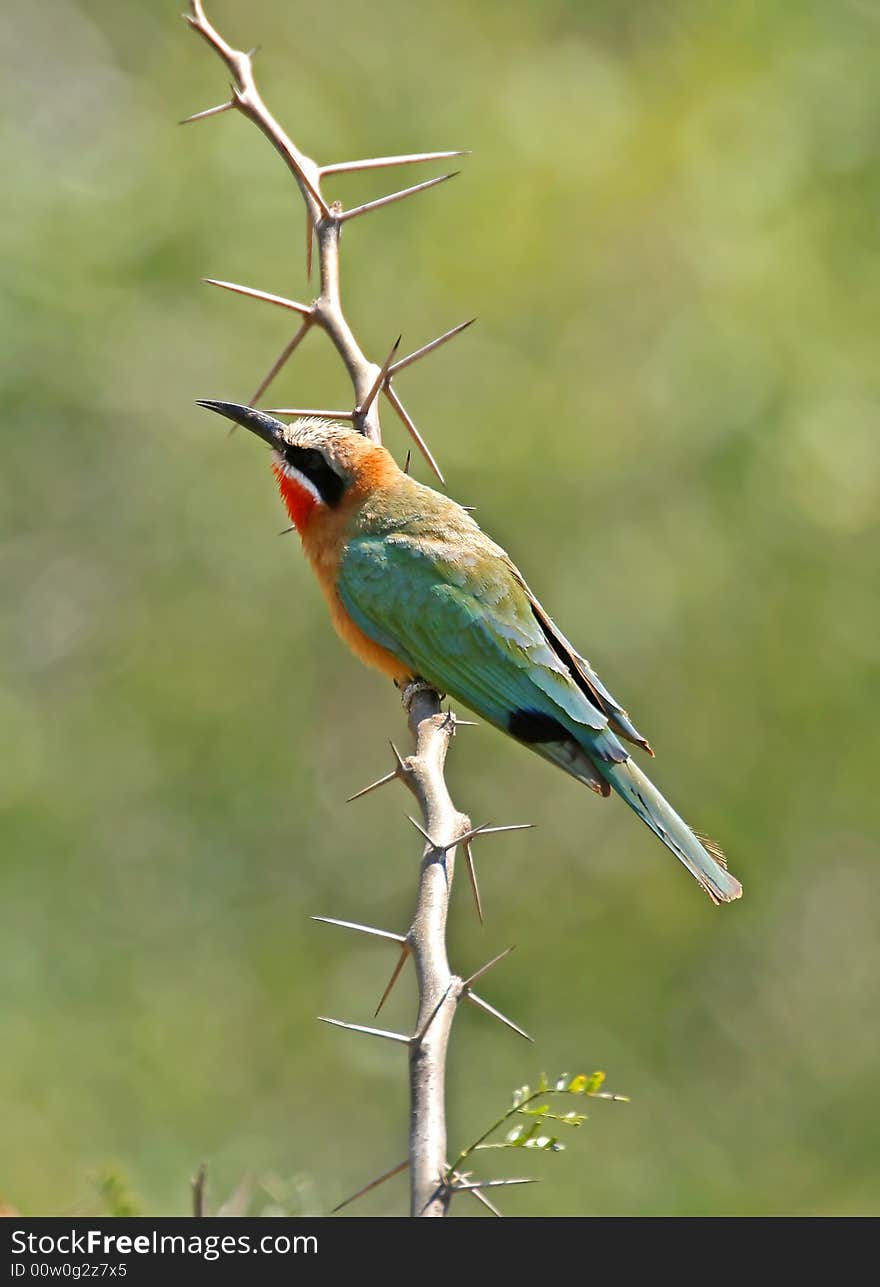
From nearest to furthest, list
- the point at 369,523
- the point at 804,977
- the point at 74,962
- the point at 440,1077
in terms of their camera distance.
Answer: the point at 440,1077, the point at 369,523, the point at 74,962, the point at 804,977

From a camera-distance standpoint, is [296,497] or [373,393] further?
[296,497]

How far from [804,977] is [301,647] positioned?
2.36 metres

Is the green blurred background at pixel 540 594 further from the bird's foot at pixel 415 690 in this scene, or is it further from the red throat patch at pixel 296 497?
the bird's foot at pixel 415 690

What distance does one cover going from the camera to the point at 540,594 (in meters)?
6.46

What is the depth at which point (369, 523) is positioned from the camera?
4195 millimetres

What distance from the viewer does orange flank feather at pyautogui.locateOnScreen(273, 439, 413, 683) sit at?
420 centimetres

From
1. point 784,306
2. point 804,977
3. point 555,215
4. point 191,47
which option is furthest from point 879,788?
point 191,47

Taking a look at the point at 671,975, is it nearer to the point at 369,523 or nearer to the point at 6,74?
the point at 369,523

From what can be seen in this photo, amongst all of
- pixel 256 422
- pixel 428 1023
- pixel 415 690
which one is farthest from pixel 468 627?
pixel 428 1023

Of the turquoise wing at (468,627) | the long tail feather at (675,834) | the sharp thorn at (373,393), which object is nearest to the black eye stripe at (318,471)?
the turquoise wing at (468,627)

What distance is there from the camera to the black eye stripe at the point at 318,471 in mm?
4203

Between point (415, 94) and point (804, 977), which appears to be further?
point (415, 94)

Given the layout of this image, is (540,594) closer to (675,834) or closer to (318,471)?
(318,471)

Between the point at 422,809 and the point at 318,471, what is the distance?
1.37 meters
